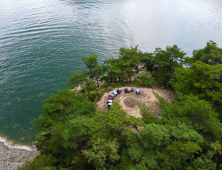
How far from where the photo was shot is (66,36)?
172ft

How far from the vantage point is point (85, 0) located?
86.0m

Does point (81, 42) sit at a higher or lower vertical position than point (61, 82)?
higher

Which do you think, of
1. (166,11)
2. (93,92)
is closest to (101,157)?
(93,92)

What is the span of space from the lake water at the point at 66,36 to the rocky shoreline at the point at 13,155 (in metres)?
1.56

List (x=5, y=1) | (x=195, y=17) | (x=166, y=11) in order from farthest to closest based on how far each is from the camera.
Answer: (x=5, y=1) < (x=166, y=11) < (x=195, y=17)

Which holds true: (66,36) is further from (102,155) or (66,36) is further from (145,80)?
(102,155)

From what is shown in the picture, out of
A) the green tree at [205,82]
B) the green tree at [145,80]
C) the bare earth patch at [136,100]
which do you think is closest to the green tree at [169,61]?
the green tree at [145,80]

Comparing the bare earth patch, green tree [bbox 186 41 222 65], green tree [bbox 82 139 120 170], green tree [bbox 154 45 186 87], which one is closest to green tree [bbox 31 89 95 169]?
green tree [bbox 82 139 120 170]

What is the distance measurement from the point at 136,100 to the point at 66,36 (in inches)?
1610

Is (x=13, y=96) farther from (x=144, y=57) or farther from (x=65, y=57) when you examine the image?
(x=144, y=57)

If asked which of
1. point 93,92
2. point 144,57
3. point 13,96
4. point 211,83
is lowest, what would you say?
point 13,96

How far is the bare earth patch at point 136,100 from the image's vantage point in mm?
23359

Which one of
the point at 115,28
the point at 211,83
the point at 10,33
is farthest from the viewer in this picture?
the point at 115,28

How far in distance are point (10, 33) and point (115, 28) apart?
129ft
